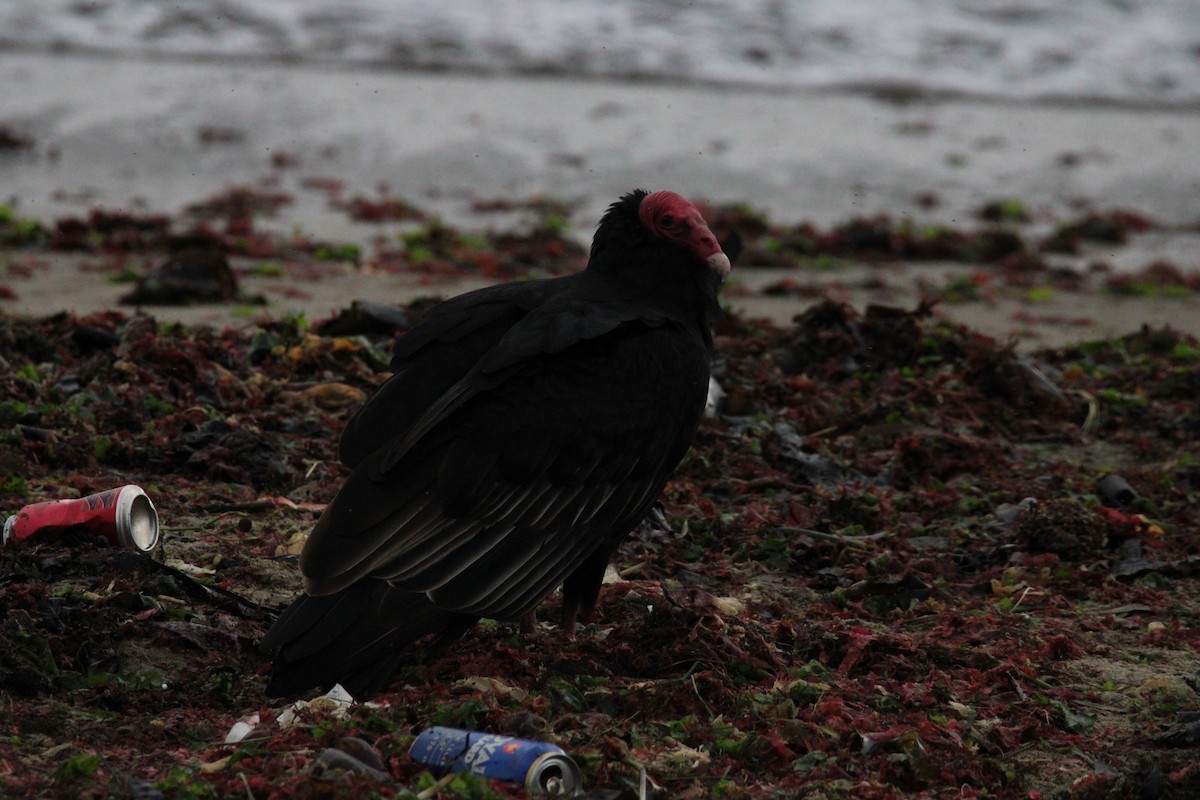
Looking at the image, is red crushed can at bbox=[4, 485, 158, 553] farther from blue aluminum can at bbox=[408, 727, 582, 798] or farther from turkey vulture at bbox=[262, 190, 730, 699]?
blue aluminum can at bbox=[408, 727, 582, 798]

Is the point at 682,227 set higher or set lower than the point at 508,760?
higher

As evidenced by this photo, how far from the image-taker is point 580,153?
15.1m

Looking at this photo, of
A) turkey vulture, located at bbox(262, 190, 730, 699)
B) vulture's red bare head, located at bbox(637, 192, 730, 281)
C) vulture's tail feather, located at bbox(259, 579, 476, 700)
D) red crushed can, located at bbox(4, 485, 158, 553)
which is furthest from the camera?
vulture's red bare head, located at bbox(637, 192, 730, 281)

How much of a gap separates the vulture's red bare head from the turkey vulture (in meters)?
0.17

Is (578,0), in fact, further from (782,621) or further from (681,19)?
(782,621)

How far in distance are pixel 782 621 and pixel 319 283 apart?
5902 millimetres

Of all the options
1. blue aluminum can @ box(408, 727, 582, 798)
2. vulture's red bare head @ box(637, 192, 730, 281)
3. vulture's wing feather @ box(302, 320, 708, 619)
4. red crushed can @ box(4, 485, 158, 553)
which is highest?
vulture's red bare head @ box(637, 192, 730, 281)

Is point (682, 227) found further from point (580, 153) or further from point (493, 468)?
point (580, 153)

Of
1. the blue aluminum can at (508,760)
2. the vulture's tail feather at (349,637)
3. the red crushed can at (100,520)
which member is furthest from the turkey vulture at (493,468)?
the red crushed can at (100,520)

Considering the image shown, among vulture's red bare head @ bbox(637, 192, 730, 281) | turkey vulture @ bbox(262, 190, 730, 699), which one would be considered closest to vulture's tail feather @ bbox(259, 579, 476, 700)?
turkey vulture @ bbox(262, 190, 730, 699)

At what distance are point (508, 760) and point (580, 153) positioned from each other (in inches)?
487

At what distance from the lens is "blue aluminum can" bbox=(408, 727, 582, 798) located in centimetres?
316

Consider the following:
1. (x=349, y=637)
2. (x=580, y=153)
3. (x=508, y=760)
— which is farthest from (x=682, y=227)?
(x=580, y=153)

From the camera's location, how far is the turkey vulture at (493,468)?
3732 mm
